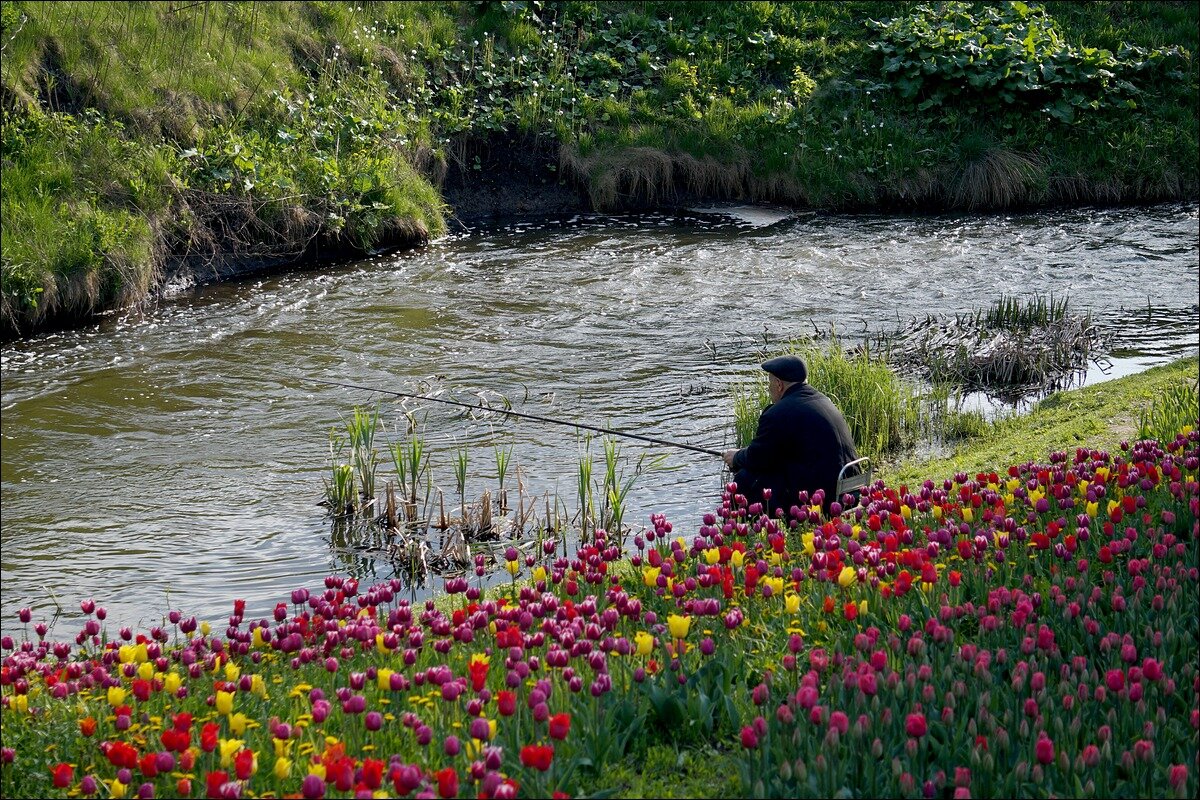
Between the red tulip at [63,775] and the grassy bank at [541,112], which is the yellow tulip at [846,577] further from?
the grassy bank at [541,112]

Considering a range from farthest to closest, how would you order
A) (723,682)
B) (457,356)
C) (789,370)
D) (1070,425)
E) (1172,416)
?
1. (457,356)
2. (1070,425)
3. (1172,416)
4. (789,370)
5. (723,682)

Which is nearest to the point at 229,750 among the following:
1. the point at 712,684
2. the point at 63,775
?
the point at 63,775

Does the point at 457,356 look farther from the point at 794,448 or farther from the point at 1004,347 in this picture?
the point at 794,448

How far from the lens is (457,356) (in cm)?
1262

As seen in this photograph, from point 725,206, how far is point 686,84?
2.51m

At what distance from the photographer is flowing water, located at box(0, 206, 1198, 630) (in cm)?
808

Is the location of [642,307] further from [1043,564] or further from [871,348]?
[1043,564]

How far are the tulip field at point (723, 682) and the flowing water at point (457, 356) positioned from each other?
7.98ft

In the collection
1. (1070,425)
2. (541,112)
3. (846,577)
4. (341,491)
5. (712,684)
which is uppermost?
(541,112)

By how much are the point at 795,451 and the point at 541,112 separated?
13.8 metres

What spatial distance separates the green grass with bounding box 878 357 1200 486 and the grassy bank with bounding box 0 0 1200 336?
9.06 metres

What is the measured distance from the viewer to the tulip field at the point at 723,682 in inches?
147

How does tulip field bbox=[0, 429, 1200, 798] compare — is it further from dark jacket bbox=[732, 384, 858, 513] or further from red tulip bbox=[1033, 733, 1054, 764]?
dark jacket bbox=[732, 384, 858, 513]

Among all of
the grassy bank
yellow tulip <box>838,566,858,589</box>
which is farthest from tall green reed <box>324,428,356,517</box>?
the grassy bank
